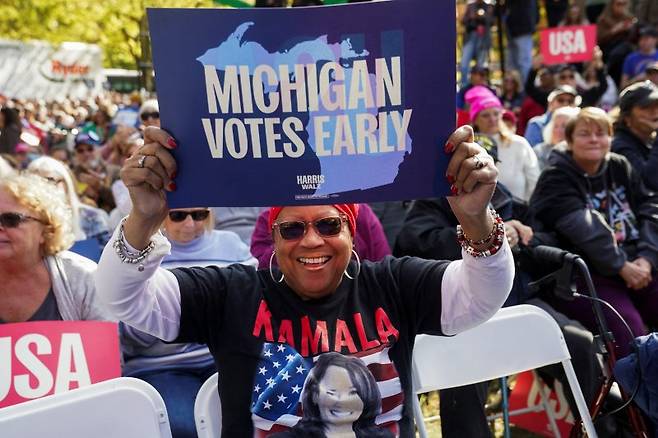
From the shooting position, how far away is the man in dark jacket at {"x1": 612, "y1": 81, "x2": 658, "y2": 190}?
4.95m

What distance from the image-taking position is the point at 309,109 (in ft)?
6.14

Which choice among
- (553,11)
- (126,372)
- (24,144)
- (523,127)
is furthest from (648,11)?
(126,372)

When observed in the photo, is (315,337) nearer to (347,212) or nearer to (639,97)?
(347,212)

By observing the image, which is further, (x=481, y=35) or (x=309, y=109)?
(x=481, y=35)

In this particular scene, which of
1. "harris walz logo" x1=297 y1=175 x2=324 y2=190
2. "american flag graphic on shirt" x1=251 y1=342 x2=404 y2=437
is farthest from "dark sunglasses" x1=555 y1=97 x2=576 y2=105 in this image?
"harris walz logo" x1=297 y1=175 x2=324 y2=190

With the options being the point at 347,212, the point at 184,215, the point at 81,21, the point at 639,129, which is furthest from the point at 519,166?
the point at 81,21

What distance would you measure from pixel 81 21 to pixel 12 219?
1717 cm

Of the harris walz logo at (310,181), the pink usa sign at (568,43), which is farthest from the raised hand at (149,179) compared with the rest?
the pink usa sign at (568,43)

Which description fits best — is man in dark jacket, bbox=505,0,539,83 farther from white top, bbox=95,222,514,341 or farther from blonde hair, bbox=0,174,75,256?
white top, bbox=95,222,514,341

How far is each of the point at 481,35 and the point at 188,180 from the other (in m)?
10.1

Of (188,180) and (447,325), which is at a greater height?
(188,180)

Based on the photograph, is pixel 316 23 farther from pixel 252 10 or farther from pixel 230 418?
pixel 230 418

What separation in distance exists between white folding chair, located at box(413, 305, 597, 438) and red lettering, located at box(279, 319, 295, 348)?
2.95 ft

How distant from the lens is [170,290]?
7.18ft
